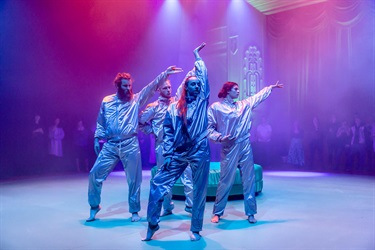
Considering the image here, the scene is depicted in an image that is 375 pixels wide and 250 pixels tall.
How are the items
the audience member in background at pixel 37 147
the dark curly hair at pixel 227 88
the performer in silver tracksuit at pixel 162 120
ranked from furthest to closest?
1. the audience member in background at pixel 37 147
2. the performer in silver tracksuit at pixel 162 120
3. the dark curly hair at pixel 227 88

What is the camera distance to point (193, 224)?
3.39m

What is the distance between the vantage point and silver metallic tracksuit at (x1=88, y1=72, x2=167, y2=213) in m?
4.13

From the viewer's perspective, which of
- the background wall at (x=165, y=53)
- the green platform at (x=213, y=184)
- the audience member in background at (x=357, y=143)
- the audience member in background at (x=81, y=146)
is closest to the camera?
the green platform at (x=213, y=184)

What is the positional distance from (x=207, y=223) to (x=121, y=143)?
1.32 meters

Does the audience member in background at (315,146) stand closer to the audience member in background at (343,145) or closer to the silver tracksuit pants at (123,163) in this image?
the audience member in background at (343,145)

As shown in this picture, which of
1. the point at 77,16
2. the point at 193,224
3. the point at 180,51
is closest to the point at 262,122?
the point at 180,51

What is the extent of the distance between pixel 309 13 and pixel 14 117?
904cm

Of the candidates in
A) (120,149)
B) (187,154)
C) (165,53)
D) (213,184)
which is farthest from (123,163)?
(165,53)

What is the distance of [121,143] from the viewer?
4.14 meters

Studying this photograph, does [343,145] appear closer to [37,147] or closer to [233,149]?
[233,149]

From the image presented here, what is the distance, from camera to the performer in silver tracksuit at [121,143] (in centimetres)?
414

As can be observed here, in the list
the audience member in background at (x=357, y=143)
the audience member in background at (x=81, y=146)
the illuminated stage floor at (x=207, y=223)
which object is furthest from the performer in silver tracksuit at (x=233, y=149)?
the audience member in background at (x=81, y=146)

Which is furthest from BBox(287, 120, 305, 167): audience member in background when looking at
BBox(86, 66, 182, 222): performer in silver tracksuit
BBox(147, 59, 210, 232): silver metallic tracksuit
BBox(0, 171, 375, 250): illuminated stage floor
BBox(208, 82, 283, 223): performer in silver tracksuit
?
BBox(147, 59, 210, 232): silver metallic tracksuit

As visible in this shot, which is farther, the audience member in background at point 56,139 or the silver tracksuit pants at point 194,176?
the audience member in background at point 56,139
